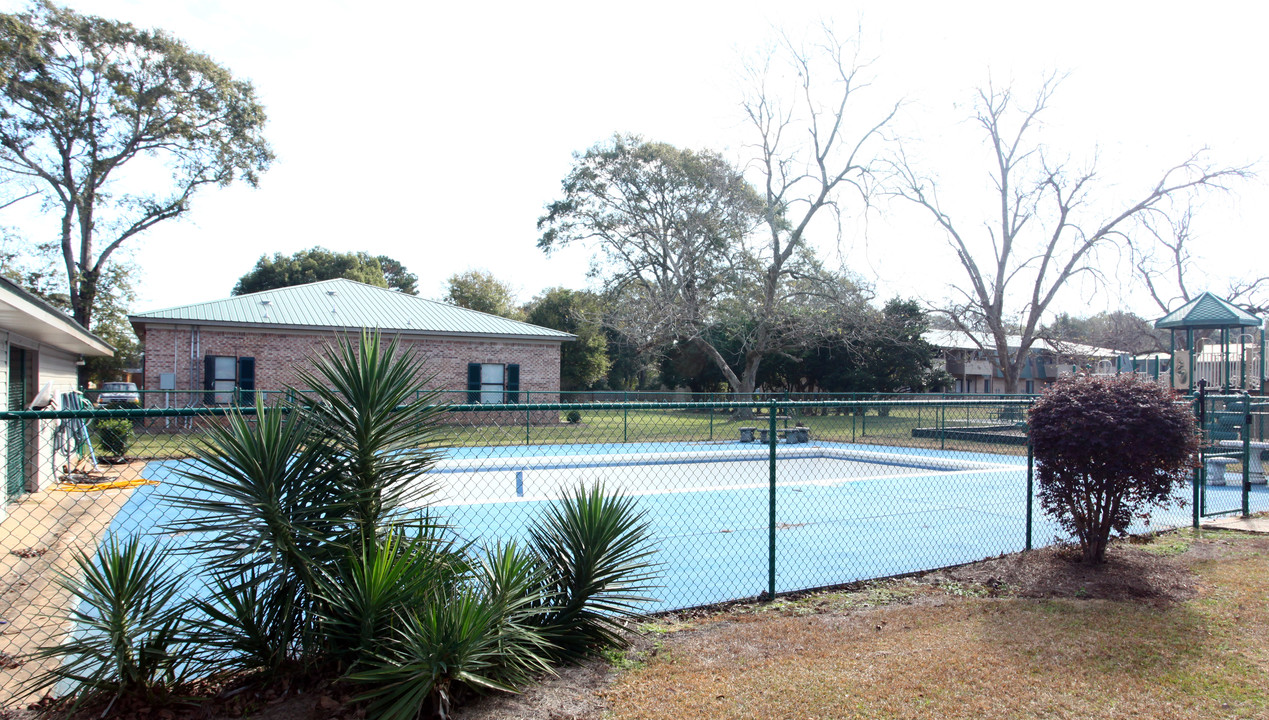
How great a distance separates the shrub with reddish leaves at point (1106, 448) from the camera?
6.50m

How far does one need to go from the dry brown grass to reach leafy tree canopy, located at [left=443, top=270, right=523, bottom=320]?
48.0 meters

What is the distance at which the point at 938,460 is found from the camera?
17328 mm

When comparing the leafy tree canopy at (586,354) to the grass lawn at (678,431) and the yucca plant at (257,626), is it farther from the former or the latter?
the yucca plant at (257,626)

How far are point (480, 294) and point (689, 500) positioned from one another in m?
43.4

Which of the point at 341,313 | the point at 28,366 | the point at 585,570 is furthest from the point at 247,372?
the point at 585,570

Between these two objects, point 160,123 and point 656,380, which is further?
point 656,380

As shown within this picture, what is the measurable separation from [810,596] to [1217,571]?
383cm

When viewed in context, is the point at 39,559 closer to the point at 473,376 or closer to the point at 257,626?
the point at 257,626

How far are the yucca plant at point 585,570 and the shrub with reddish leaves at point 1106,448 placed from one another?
4504mm

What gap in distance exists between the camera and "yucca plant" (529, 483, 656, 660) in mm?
4430

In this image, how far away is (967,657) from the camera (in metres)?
4.49

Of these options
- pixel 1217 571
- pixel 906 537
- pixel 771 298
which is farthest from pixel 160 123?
pixel 1217 571

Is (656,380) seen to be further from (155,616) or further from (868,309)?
(155,616)

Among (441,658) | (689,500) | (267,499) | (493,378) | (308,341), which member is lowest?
(689,500)
